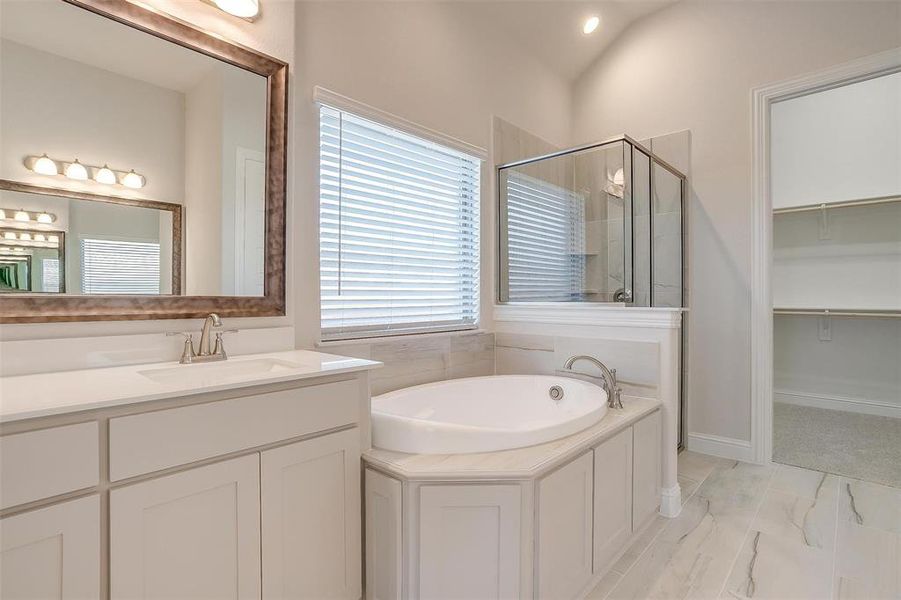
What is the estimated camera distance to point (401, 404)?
2.09 m

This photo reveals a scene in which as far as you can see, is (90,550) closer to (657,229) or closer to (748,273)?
(657,229)

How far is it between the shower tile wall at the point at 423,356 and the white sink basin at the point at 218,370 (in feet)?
1.20

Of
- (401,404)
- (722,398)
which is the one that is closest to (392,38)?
(401,404)

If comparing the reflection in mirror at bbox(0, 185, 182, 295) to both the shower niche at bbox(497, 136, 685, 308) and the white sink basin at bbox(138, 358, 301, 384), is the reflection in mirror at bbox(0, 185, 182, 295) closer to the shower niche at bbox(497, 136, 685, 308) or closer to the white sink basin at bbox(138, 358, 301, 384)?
the white sink basin at bbox(138, 358, 301, 384)

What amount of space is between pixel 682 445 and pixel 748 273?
121 centimetres

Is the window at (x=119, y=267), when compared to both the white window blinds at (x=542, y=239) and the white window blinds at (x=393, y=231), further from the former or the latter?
the white window blinds at (x=542, y=239)

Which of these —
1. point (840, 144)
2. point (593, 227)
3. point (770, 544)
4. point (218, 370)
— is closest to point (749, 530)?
point (770, 544)

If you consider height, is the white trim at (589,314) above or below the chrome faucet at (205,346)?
above

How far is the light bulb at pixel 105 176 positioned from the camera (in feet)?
4.66

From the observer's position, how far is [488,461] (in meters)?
1.43

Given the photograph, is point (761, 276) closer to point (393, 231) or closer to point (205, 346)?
point (393, 231)

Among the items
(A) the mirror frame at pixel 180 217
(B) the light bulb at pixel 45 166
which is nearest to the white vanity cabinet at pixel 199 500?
(A) the mirror frame at pixel 180 217

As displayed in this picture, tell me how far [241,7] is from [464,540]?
201cm

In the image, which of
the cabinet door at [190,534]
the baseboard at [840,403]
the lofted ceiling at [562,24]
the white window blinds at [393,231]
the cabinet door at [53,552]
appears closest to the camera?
the cabinet door at [53,552]
